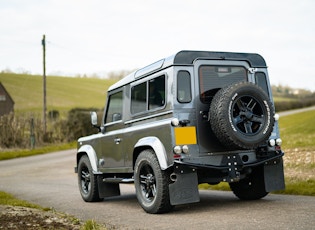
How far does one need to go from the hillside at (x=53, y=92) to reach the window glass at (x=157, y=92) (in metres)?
54.7

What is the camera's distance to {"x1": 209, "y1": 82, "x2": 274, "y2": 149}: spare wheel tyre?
7.31 m

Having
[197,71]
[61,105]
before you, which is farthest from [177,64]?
[61,105]

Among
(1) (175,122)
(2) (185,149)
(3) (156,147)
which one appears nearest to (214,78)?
(1) (175,122)

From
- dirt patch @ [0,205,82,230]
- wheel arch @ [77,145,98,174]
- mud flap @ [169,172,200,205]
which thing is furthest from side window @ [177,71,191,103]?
wheel arch @ [77,145,98,174]

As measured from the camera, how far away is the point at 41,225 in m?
6.41

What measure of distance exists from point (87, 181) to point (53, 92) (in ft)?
217

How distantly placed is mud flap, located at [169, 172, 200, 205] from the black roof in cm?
170

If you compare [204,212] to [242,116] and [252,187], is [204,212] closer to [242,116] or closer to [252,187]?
[252,187]

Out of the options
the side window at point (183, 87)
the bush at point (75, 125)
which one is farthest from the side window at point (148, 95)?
the bush at point (75, 125)

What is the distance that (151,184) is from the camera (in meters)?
7.95

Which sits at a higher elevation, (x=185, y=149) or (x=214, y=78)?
(x=214, y=78)

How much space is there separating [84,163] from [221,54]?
3.96m

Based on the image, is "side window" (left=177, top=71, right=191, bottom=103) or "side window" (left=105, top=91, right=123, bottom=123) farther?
"side window" (left=105, top=91, right=123, bottom=123)

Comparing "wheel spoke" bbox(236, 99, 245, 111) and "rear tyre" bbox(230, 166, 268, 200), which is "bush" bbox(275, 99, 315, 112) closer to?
"rear tyre" bbox(230, 166, 268, 200)
